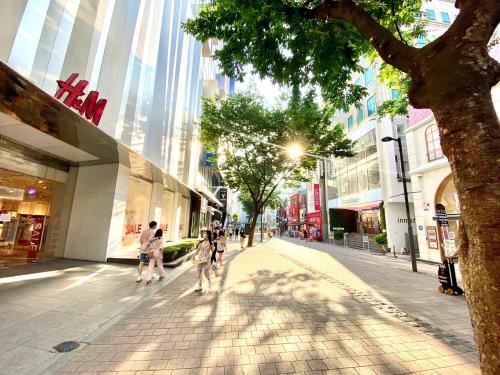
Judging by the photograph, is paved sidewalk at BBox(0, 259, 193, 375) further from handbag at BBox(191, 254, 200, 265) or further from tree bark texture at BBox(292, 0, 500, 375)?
tree bark texture at BBox(292, 0, 500, 375)

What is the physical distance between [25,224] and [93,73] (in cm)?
634

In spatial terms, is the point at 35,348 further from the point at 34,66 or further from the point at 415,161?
the point at 415,161

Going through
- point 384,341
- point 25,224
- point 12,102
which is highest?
point 12,102

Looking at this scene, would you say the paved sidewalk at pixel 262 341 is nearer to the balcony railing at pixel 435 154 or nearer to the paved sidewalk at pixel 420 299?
the paved sidewalk at pixel 420 299

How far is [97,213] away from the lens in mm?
10164

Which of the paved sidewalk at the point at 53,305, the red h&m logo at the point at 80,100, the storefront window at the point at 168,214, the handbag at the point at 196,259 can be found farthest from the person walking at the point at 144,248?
the storefront window at the point at 168,214

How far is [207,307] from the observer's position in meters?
5.43

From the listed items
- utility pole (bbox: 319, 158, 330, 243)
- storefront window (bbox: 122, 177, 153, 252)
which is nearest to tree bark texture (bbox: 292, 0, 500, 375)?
storefront window (bbox: 122, 177, 153, 252)

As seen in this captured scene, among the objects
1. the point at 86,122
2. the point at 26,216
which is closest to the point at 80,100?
the point at 86,122

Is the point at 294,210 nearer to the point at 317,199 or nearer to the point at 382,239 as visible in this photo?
the point at 317,199

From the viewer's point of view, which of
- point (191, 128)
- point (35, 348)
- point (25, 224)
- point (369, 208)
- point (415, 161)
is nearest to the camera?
point (35, 348)

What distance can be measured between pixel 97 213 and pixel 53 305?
5786 millimetres

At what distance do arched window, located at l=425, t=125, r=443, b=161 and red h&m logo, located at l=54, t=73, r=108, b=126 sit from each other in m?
17.0

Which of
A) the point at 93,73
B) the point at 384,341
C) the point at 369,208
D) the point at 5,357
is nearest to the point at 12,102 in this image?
the point at 93,73
